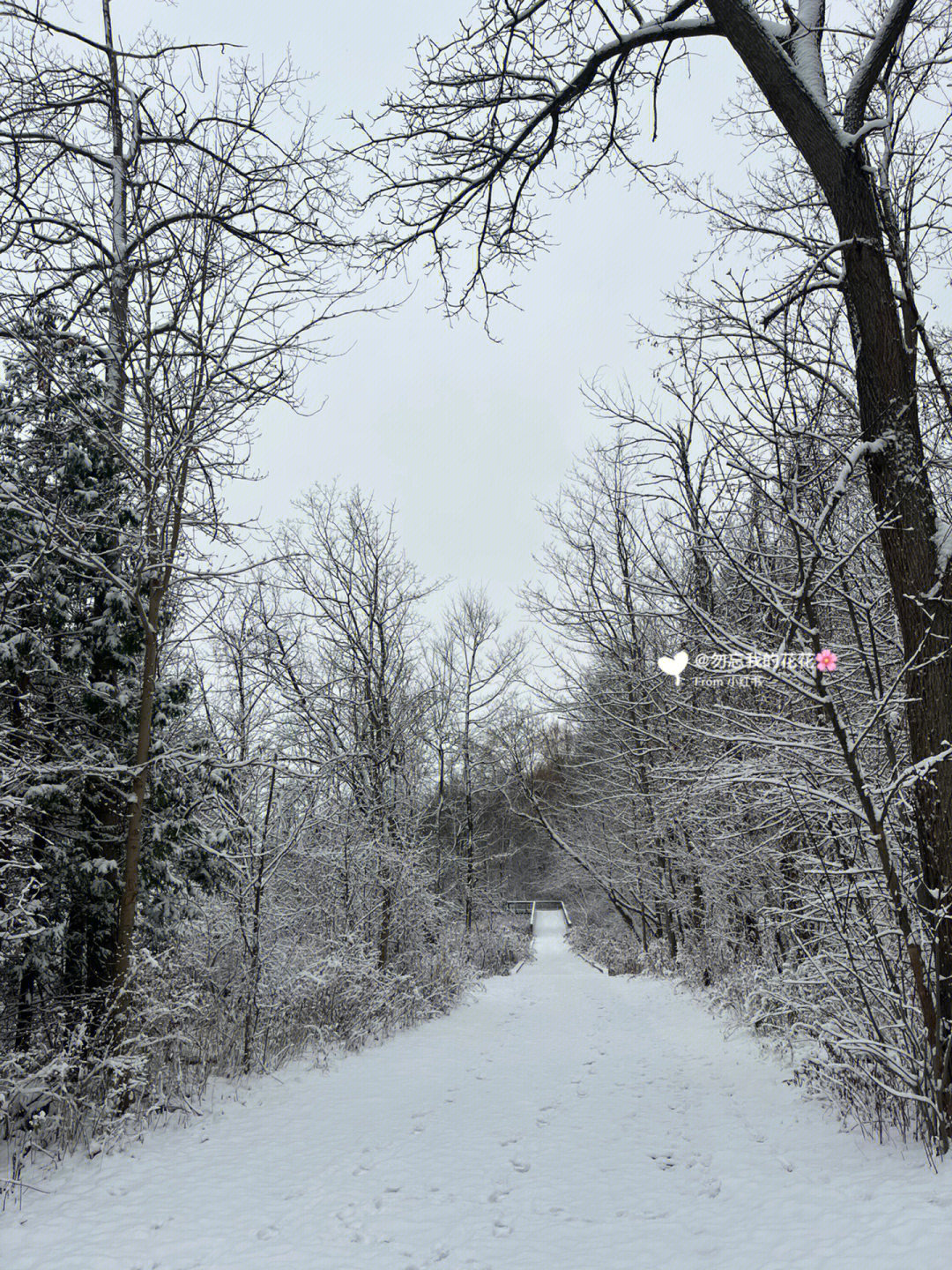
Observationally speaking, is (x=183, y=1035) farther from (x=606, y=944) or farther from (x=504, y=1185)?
(x=606, y=944)

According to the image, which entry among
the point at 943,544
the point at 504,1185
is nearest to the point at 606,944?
the point at 504,1185

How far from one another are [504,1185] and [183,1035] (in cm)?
335

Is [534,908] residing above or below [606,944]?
below

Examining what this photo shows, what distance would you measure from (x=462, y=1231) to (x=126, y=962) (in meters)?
3.52

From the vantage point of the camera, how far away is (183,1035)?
6.51 meters

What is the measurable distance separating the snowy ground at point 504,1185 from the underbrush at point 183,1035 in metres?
0.37

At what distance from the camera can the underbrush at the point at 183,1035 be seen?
515 cm

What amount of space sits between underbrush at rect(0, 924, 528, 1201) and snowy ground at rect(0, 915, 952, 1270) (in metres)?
0.37

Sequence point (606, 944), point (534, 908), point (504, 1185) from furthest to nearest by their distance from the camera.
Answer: point (534, 908)
point (606, 944)
point (504, 1185)

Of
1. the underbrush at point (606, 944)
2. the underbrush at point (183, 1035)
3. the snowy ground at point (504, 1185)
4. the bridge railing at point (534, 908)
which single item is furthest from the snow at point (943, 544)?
the bridge railing at point (534, 908)

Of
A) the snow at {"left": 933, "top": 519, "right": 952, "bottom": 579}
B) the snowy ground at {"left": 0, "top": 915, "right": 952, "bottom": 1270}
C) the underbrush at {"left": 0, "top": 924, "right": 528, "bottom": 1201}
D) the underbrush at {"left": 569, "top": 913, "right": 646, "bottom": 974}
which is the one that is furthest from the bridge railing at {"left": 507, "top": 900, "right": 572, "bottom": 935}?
the snow at {"left": 933, "top": 519, "right": 952, "bottom": 579}

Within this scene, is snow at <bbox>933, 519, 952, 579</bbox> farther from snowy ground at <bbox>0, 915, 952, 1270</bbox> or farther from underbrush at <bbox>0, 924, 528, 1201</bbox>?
underbrush at <bbox>0, 924, 528, 1201</bbox>

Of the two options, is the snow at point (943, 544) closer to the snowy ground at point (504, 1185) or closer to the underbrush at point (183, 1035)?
the snowy ground at point (504, 1185)

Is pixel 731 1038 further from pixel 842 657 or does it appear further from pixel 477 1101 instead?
pixel 842 657
